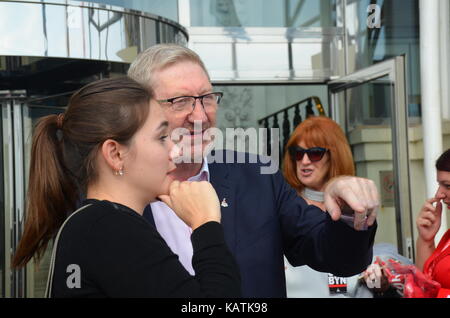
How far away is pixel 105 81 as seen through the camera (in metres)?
1.18

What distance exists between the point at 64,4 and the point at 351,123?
262cm

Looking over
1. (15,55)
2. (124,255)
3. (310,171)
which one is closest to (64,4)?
(15,55)

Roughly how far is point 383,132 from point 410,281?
97.3 inches

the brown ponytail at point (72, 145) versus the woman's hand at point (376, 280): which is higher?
the brown ponytail at point (72, 145)

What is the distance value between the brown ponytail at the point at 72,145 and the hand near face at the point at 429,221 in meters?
2.01

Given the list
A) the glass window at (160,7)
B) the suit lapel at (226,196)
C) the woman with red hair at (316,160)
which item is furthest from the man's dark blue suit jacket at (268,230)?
the glass window at (160,7)

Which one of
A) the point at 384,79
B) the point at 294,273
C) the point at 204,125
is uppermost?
the point at 384,79

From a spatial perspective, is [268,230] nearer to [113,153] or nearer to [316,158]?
[113,153]

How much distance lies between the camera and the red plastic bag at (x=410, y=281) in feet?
7.36

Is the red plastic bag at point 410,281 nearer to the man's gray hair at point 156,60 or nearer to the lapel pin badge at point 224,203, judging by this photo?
the lapel pin badge at point 224,203

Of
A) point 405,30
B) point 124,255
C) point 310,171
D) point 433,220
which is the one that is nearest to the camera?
point 124,255

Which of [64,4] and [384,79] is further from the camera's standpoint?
[384,79]

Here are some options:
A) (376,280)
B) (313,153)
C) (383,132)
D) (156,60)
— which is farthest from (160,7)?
(156,60)
